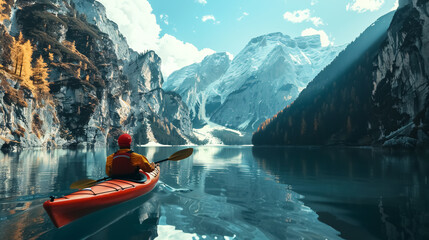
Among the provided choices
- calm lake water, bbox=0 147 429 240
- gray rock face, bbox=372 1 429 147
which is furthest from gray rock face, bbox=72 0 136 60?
calm lake water, bbox=0 147 429 240

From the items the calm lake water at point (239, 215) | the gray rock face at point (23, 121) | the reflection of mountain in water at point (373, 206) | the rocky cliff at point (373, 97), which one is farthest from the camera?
the gray rock face at point (23, 121)

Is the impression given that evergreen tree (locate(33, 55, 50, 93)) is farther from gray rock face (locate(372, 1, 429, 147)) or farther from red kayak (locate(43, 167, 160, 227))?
gray rock face (locate(372, 1, 429, 147))

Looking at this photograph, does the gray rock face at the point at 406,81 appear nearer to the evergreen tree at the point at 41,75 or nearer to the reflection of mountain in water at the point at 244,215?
the reflection of mountain in water at the point at 244,215

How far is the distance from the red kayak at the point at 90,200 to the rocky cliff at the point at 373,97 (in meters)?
50.3

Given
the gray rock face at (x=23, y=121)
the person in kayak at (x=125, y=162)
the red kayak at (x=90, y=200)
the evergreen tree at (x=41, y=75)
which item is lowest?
the red kayak at (x=90, y=200)

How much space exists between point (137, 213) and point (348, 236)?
685 centimetres

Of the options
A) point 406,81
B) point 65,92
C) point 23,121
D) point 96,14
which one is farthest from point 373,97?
point 96,14

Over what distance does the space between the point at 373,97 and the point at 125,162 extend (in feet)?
255

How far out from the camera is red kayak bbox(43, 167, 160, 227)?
249 inches

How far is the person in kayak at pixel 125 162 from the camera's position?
927cm

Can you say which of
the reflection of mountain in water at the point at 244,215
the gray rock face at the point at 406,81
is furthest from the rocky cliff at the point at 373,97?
Result: the reflection of mountain in water at the point at 244,215

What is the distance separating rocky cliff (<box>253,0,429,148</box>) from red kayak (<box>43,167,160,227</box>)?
50282 mm

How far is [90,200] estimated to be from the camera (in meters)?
7.34

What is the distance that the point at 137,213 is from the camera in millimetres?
8594
